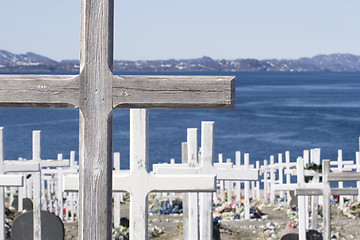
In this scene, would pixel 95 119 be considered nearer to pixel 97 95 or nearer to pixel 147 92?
pixel 97 95

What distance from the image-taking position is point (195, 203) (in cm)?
595

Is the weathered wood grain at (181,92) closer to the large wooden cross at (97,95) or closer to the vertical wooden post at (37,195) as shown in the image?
the large wooden cross at (97,95)

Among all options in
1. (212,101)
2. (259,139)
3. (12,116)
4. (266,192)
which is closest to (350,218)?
(266,192)

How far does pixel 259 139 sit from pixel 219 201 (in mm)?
42246

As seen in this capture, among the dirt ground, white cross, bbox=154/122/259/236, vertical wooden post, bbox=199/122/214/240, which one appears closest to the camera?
vertical wooden post, bbox=199/122/214/240

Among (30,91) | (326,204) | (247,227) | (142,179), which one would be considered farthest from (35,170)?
(247,227)

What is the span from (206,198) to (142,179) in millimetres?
940

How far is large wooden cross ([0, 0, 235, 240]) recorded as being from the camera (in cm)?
331

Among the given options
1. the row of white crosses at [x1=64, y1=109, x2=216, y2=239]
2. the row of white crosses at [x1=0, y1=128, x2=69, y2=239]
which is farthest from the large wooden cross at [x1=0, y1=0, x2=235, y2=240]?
the row of white crosses at [x1=0, y1=128, x2=69, y2=239]

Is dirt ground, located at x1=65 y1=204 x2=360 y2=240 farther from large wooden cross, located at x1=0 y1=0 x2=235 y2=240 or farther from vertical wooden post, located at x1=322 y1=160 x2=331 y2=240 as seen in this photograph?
large wooden cross, located at x1=0 y1=0 x2=235 y2=240

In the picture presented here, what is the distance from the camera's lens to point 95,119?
130 inches

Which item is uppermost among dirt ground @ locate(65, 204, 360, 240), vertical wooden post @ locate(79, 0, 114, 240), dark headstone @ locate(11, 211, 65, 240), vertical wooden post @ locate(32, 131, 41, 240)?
vertical wooden post @ locate(79, 0, 114, 240)

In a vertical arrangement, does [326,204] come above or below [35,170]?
below

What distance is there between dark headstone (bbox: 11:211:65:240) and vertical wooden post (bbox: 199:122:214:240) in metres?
2.82
